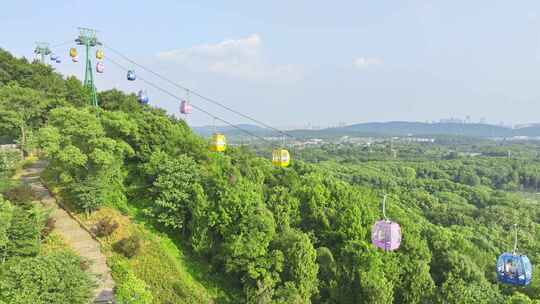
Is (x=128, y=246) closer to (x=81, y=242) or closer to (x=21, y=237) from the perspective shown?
(x=81, y=242)

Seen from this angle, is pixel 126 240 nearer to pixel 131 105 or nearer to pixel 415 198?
pixel 131 105

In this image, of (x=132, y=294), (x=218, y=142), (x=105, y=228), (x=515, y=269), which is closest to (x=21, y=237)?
(x=105, y=228)

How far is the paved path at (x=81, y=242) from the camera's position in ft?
42.0

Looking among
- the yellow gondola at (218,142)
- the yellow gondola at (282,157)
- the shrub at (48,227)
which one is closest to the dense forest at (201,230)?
the shrub at (48,227)

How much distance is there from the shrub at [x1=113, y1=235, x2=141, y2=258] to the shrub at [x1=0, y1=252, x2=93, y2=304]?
439 cm

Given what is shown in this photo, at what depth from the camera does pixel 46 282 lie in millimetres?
9594

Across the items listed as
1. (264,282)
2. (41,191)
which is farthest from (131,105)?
(264,282)

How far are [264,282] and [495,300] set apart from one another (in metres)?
11.1

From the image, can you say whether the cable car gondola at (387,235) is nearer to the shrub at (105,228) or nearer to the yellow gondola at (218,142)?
the yellow gondola at (218,142)

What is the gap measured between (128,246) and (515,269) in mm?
13293

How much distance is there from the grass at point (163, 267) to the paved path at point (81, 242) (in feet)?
1.15

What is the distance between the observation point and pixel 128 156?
20219 millimetres

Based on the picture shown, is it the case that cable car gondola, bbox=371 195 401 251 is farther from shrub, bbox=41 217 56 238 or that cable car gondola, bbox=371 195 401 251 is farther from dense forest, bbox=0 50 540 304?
shrub, bbox=41 217 56 238

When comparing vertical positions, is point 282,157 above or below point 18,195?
above
